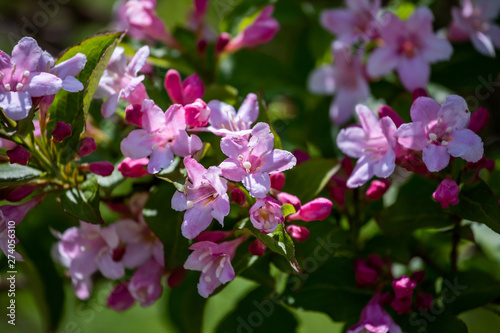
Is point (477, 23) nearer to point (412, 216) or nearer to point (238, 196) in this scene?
point (412, 216)

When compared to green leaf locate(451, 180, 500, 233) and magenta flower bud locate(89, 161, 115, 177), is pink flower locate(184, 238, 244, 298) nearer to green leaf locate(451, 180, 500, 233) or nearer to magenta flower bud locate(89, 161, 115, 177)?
magenta flower bud locate(89, 161, 115, 177)

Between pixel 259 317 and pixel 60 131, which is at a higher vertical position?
pixel 60 131

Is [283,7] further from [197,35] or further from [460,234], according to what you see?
[460,234]

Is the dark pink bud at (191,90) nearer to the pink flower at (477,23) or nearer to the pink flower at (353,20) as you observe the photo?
the pink flower at (353,20)

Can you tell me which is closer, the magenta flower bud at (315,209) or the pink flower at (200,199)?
the pink flower at (200,199)

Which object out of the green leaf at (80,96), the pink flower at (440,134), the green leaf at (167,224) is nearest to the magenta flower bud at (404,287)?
the pink flower at (440,134)

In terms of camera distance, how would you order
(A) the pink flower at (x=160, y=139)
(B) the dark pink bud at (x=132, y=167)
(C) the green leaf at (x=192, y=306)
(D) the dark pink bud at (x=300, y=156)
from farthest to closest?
(C) the green leaf at (x=192, y=306) → (D) the dark pink bud at (x=300, y=156) → (B) the dark pink bud at (x=132, y=167) → (A) the pink flower at (x=160, y=139)

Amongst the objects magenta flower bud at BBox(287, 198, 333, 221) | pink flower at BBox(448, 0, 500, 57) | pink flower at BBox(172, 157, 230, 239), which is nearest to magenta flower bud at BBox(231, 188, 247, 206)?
pink flower at BBox(172, 157, 230, 239)

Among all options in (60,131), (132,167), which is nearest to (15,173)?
(60,131)

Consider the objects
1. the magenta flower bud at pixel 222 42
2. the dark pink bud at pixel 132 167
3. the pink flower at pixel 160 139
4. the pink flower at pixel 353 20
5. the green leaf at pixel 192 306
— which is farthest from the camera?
the pink flower at pixel 353 20
